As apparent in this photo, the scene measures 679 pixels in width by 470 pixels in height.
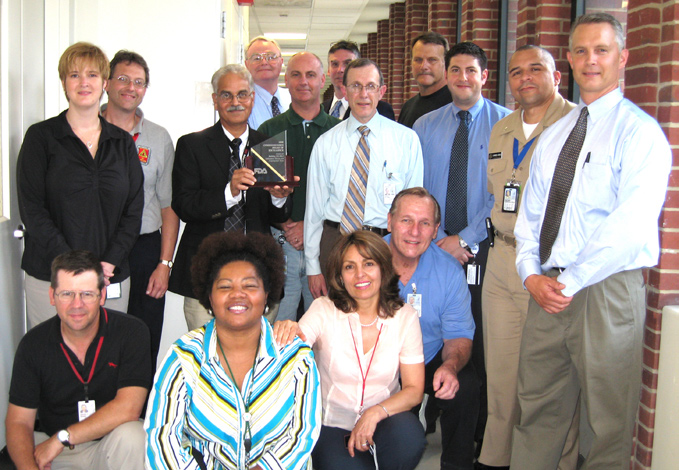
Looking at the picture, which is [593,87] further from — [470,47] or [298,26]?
[298,26]

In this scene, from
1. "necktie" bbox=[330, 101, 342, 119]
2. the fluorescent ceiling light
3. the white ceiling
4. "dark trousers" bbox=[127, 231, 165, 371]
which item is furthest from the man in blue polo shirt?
the fluorescent ceiling light

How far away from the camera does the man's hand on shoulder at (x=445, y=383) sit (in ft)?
8.53

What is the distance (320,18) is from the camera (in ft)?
37.6

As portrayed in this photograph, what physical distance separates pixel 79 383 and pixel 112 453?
304 mm

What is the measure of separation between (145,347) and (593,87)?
208 cm

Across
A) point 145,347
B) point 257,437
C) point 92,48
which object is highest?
point 92,48

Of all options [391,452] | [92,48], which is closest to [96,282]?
[92,48]

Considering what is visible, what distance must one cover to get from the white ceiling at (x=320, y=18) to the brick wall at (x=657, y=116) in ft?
26.1

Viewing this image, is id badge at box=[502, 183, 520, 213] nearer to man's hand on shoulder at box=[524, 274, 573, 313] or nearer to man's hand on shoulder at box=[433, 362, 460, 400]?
man's hand on shoulder at box=[524, 274, 573, 313]

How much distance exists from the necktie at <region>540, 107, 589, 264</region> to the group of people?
10mm

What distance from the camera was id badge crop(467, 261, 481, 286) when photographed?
11.2 feet

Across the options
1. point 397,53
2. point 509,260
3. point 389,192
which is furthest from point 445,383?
point 397,53

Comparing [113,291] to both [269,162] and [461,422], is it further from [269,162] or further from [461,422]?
[461,422]

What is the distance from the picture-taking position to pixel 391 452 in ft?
7.88
